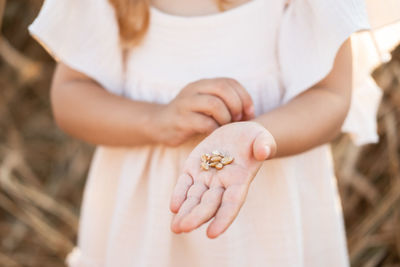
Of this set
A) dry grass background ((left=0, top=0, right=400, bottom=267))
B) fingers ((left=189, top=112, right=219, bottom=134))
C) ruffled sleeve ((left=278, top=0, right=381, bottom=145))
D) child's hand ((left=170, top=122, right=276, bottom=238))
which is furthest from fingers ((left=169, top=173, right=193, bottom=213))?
dry grass background ((left=0, top=0, right=400, bottom=267))

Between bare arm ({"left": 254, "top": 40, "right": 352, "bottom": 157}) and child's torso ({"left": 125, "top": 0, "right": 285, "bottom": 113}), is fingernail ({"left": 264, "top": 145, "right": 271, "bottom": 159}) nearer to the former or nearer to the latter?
bare arm ({"left": 254, "top": 40, "right": 352, "bottom": 157})

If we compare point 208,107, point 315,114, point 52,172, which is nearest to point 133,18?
point 208,107

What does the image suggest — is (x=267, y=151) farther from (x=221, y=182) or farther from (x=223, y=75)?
(x=223, y=75)

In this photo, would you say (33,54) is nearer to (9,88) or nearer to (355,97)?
(9,88)

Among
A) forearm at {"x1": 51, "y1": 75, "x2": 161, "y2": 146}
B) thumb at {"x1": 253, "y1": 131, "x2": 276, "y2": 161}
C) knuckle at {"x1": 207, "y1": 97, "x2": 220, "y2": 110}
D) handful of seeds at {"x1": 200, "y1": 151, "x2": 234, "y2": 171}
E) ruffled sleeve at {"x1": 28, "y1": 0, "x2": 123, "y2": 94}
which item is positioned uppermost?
thumb at {"x1": 253, "y1": 131, "x2": 276, "y2": 161}

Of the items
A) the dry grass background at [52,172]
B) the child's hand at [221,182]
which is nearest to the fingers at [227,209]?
the child's hand at [221,182]

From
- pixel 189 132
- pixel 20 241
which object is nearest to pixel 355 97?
pixel 189 132
